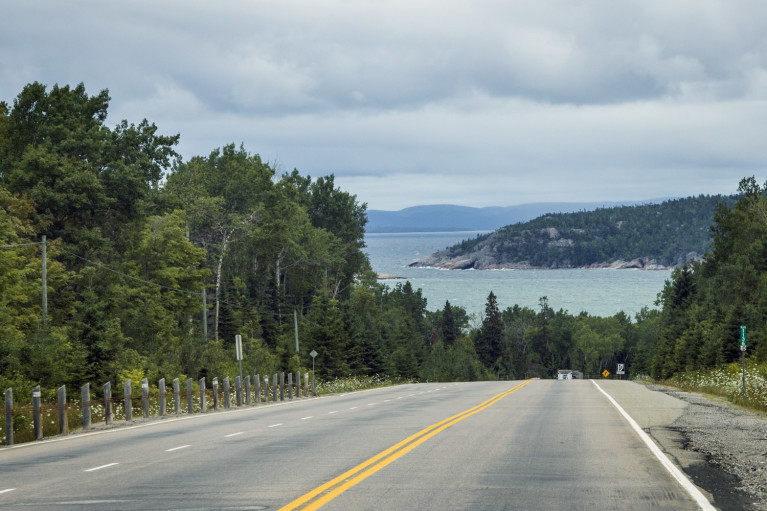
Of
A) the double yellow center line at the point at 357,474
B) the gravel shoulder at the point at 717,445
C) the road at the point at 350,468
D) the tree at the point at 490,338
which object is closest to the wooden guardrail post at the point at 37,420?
the road at the point at 350,468

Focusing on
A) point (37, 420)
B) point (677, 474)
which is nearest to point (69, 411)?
point (37, 420)

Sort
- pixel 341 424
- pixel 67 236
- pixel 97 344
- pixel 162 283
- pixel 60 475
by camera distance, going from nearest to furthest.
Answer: pixel 60 475 < pixel 341 424 < pixel 97 344 < pixel 67 236 < pixel 162 283

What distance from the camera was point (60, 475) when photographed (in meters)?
11.6

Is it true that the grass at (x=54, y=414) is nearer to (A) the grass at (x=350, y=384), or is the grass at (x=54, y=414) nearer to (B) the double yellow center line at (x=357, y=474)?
(B) the double yellow center line at (x=357, y=474)

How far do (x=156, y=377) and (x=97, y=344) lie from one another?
628cm

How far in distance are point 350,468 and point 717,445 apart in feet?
23.6

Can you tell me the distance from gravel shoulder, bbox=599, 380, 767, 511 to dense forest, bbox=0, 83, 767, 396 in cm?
1629

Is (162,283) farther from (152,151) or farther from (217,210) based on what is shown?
(217,210)

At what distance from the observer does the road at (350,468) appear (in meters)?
9.27

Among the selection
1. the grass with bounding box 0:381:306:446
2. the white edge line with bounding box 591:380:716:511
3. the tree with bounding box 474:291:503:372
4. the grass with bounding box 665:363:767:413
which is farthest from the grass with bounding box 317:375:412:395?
the tree with bounding box 474:291:503:372

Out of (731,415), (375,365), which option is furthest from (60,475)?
(375,365)

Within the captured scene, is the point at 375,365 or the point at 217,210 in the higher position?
the point at 217,210

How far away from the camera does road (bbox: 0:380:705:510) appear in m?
9.27

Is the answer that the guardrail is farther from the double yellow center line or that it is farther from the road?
the double yellow center line
